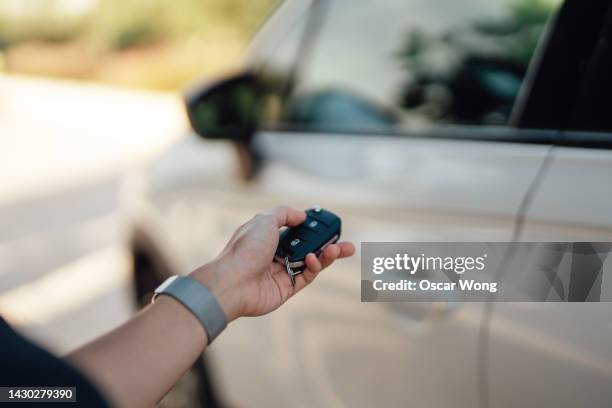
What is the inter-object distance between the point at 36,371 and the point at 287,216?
2.15 ft

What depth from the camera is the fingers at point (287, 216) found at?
1.61 meters

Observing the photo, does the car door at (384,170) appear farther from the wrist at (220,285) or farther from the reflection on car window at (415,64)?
the wrist at (220,285)

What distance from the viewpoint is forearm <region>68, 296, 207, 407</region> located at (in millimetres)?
1224

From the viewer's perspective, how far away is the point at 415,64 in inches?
95.0

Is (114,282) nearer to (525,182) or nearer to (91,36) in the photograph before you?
(525,182)

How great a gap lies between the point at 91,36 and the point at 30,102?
10.4 feet

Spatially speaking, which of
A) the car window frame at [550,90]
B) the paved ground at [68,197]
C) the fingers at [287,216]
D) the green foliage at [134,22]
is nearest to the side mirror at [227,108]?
the car window frame at [550,90]

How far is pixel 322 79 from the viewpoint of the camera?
2.72 metres

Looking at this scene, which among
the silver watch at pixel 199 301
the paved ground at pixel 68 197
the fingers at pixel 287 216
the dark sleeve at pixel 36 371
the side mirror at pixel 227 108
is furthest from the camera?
the paved ground at pixel 68 197

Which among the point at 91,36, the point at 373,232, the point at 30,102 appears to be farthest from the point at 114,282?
the point at 91,36

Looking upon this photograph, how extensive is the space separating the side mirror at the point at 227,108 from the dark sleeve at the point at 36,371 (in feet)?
5.09

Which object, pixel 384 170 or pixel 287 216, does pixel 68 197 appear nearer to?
pixel 384 170

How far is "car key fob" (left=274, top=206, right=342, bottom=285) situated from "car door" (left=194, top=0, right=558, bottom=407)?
323mm

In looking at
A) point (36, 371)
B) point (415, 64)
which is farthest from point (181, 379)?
point (36, 371)
